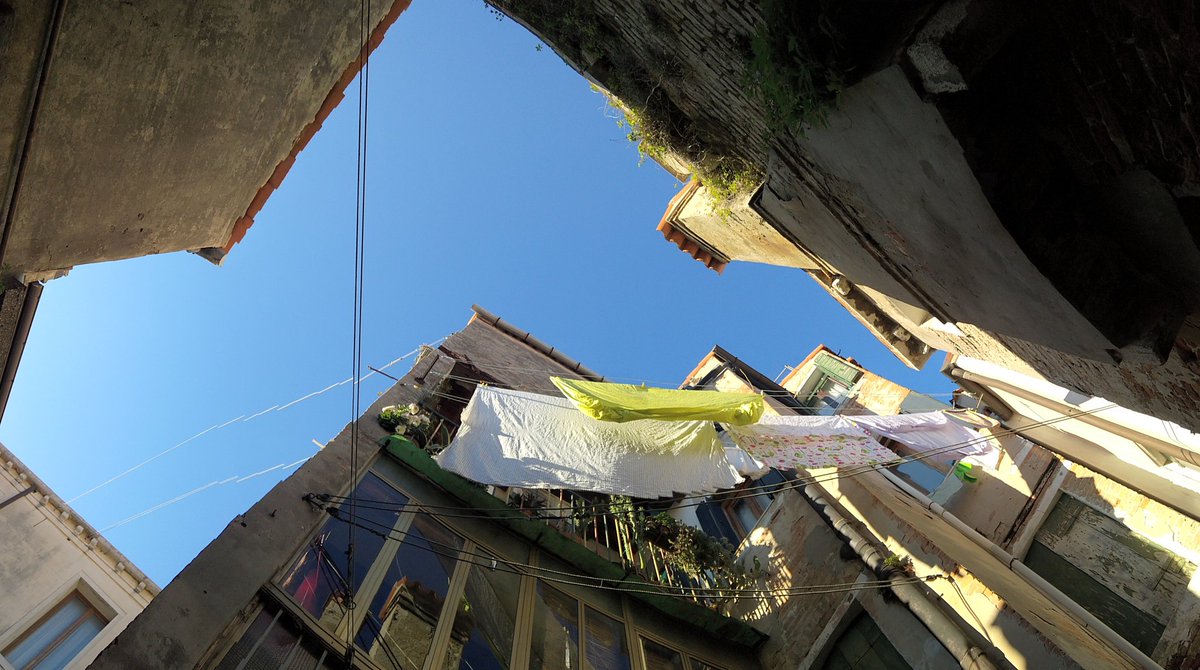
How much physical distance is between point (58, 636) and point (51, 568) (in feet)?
3.64

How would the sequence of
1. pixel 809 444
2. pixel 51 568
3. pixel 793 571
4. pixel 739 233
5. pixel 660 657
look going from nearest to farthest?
pixel 660 657 < pixel 739 233 < pixel 809 444 < pixel 793 571 < pixel 51 568

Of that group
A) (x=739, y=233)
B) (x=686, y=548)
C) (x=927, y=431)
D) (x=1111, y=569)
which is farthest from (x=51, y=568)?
(x=1111, y=569)

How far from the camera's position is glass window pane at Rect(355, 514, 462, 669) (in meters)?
4.14

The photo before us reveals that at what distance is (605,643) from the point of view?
5500 mm

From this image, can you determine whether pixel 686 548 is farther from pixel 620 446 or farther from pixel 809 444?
pixel 809 444

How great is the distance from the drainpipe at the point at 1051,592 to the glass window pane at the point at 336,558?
7.00 meters

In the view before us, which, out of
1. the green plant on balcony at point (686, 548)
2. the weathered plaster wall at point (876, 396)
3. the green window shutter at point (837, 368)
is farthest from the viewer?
the green window shutter at point (837, 368)

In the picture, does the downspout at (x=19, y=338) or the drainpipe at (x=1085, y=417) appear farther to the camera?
the drainpipe at (x=1085, y=417)

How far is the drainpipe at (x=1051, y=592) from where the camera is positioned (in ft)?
17.2

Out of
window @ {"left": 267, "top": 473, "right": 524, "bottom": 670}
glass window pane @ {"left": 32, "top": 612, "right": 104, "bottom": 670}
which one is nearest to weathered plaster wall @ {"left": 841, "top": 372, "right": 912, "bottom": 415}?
window @ {"left": 267, "top": 473, "right": 524, "bottom": 670}

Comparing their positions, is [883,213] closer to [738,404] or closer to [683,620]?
[738,404]

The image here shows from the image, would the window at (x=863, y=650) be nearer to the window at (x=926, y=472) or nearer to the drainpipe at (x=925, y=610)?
the drainpipe at (x=925, y=610)

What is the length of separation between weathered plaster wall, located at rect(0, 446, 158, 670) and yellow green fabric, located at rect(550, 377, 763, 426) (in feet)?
26.3

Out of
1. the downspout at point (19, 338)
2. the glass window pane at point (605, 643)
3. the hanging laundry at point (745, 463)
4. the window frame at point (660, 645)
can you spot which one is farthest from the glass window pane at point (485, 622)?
the downspout at point (19, 338)
